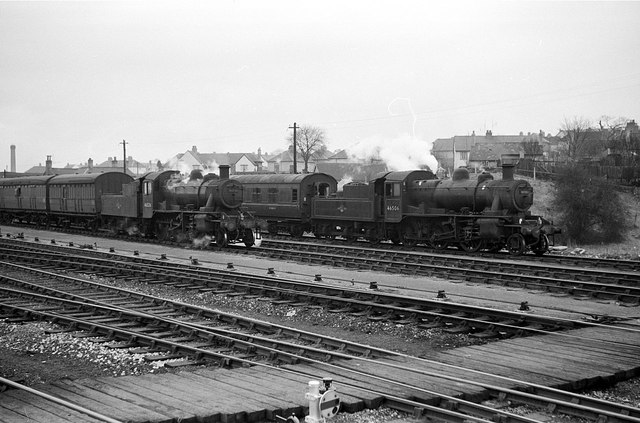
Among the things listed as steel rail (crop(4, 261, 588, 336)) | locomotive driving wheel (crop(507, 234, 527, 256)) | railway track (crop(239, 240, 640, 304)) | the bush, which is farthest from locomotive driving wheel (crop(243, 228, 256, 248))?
the bush

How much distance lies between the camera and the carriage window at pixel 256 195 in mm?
32906

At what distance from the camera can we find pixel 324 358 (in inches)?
353

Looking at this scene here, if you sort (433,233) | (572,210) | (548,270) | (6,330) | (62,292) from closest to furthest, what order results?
(6,330)
(62,292)
(548,270)
(433,233)
(572,210)

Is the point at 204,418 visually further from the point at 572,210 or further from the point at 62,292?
the point at 572,210

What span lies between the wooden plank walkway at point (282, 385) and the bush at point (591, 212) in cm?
2905

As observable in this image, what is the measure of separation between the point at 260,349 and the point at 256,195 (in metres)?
24.0

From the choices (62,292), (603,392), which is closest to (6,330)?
(62,292)

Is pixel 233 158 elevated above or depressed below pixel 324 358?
above

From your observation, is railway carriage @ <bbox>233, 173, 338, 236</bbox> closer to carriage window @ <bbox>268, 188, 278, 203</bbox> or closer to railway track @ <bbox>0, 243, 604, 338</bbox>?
carriage window @ <bbox>268, 188, 278, 203</bbox>

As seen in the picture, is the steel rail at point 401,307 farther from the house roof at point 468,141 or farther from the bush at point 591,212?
the house roof at point 468,141

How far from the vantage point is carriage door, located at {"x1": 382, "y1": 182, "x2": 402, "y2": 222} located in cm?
2611


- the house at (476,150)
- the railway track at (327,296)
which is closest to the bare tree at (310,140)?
the house at (476,150)

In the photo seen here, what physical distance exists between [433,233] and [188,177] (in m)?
10.9

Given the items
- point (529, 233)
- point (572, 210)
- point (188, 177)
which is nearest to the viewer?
point (529, 233)
